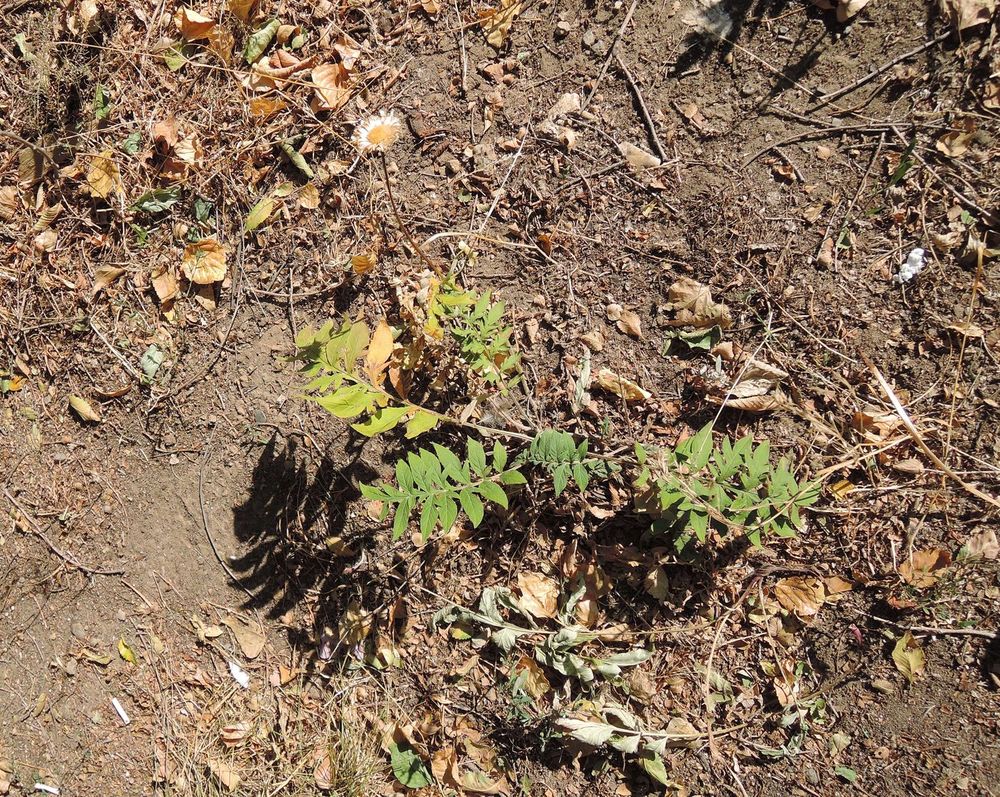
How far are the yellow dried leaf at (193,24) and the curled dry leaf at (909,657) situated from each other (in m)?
3.53

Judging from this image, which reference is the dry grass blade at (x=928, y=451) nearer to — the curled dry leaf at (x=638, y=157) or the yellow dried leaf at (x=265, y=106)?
the curled dry leaf at (x=638, y=157)

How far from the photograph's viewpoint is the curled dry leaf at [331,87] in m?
2.71

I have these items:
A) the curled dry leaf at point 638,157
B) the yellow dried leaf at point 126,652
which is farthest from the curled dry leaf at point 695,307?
the yellow dried leaf at point 126,652

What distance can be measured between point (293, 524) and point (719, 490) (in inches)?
66.5

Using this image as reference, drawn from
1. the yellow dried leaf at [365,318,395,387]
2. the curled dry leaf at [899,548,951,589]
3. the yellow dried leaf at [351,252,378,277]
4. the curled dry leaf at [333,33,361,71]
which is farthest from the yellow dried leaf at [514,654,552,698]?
the curled dry leaf at [333,33,361,71]

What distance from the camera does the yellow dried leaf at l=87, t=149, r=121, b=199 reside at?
2936mm

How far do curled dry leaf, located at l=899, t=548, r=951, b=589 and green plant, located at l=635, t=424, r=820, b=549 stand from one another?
41cm

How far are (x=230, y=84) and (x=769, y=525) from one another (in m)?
2.71

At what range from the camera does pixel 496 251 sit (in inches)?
102

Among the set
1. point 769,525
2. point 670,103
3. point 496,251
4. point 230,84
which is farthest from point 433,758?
point 230,84

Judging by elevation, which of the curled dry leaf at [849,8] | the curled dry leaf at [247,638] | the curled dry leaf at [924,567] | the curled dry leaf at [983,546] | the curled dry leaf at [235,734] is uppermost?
the curled dry leaf at [849,8]

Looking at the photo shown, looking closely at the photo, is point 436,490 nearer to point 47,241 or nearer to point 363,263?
point 363,263

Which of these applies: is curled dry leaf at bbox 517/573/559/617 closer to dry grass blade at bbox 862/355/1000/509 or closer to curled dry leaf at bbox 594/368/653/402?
curled dry leaf at bbox 594/368/653/402

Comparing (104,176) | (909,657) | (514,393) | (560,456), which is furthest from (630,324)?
(104,176)
